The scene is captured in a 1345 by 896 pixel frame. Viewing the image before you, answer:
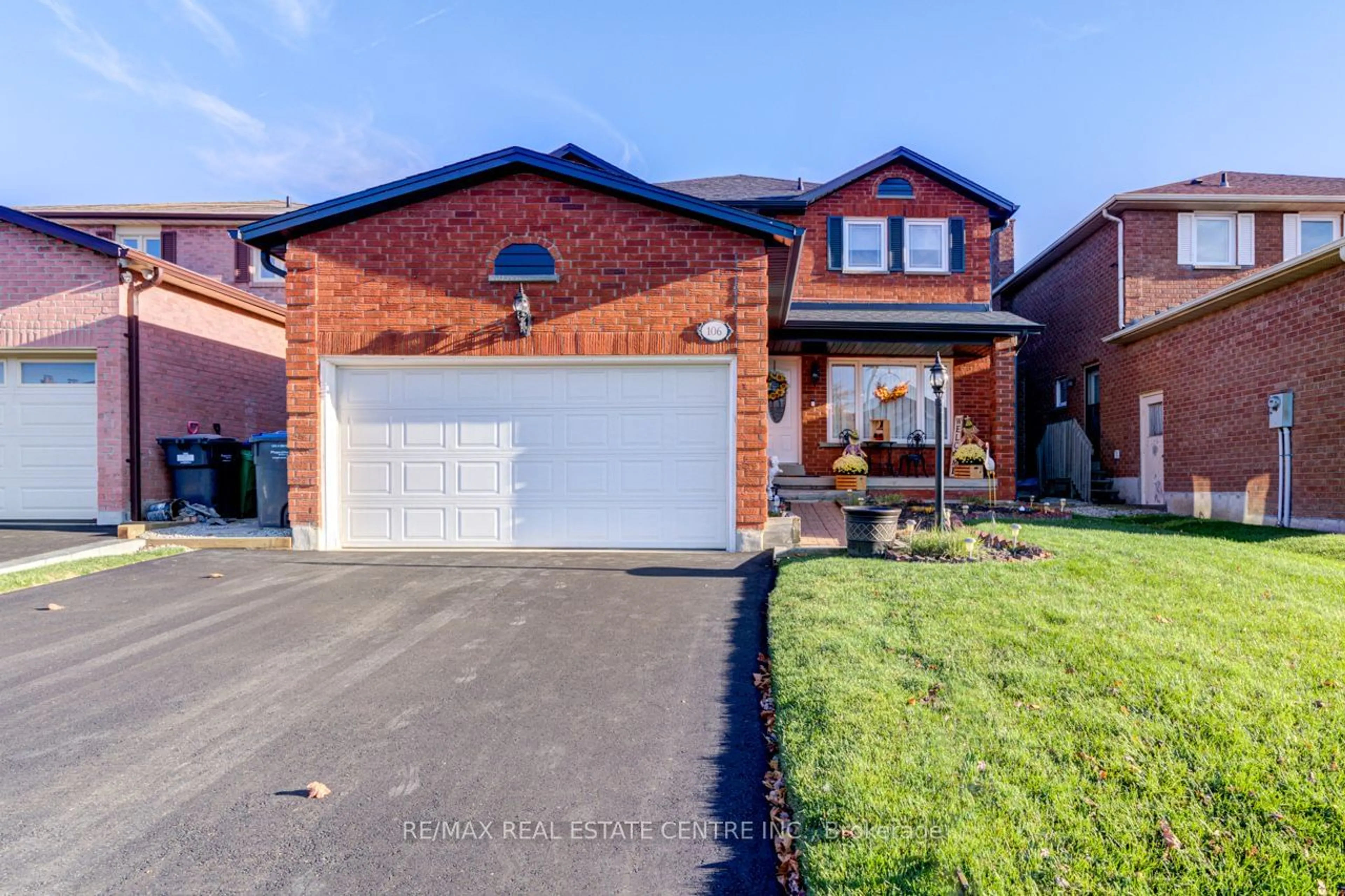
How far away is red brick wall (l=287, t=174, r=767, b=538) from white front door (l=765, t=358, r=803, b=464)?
5.93 metres

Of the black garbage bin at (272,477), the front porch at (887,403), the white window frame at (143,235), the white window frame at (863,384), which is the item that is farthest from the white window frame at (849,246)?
the white window frame at (143,235)

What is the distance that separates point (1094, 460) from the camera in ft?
49.9

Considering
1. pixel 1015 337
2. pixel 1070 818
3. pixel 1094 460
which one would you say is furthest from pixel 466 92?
pixel 1094 460

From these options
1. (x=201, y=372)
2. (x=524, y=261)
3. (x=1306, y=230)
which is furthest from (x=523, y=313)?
(x=1306, y=230)

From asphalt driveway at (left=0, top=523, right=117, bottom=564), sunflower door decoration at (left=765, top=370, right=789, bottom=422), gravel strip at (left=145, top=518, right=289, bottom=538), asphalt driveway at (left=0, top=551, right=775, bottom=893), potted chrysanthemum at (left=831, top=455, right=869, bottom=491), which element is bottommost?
asphalt driveway at (left=0, top=551, right=775, bottom=893)

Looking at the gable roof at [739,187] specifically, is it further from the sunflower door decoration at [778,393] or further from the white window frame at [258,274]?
the white window frame at [258,274]

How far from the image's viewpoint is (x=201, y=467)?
32.6 ft

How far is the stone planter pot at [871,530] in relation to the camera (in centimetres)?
696

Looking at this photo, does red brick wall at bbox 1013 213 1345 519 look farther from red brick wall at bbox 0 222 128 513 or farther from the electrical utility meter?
red brick wall at bbox 0 222 128 513

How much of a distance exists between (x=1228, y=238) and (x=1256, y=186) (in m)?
1.79

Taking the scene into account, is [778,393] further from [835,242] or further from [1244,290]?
[1244,290]

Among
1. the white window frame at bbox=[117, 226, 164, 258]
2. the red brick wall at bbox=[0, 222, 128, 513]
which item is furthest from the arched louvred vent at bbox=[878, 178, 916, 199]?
the white window frame at bbox=[117, 226, 164, 258]

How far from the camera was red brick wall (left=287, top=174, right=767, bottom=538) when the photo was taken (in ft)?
26.1

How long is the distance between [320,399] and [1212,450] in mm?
13439
